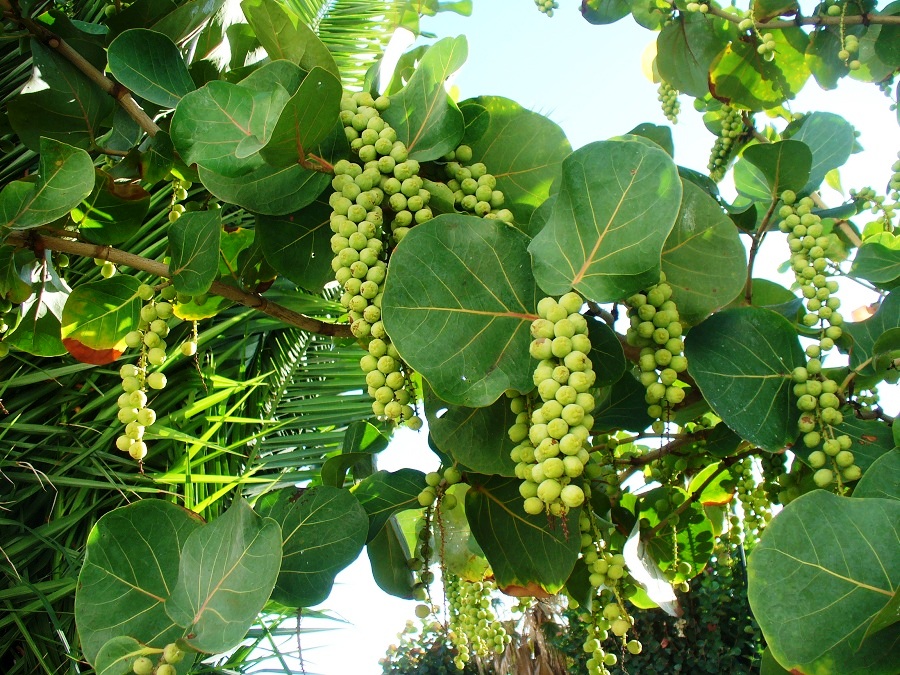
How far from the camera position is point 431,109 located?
2.34 feet

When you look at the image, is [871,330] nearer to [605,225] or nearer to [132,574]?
[605,225]

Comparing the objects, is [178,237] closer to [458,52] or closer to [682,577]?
[458,52]

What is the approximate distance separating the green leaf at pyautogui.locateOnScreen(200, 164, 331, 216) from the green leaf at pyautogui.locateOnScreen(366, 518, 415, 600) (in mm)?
389

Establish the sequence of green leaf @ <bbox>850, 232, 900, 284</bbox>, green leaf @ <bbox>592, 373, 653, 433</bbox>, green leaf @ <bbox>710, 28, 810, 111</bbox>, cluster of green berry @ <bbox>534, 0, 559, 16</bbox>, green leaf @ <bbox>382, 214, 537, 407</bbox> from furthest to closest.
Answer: cluster of green berry @ <bbox>534, 0, 559, 16</bbox> → green leaf @ <bbox>710, 28, 810, 111</bbox> → green leaf @ <bbox>850, 232, 900, 284</bbox> → green leaf @ <bbox>592, 373, 653, 433</bbox> → green leaf @ <bbox>382, 214, 537, 407</bbox>

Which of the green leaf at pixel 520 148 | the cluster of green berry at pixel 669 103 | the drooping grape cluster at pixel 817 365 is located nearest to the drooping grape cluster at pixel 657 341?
the drooping grape cluster at pixel 817 365

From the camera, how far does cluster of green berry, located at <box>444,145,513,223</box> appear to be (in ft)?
2.30

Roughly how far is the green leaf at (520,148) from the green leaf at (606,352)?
8.4 inches

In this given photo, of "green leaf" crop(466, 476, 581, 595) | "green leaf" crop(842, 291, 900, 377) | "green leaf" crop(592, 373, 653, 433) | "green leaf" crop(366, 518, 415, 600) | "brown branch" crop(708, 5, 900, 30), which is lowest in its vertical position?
"green leaf" crop(366, 518, 415, 600)

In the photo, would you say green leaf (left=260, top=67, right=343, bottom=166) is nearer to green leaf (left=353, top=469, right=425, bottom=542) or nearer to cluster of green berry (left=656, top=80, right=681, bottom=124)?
green leaf (left=353, top=469, right=425, bottom=542)

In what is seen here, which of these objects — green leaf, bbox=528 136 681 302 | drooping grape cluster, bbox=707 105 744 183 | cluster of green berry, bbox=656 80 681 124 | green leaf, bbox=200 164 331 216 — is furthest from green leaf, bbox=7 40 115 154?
cluster of green berry, bbox=656 80 681 124

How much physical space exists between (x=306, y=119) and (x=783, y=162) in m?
0.54

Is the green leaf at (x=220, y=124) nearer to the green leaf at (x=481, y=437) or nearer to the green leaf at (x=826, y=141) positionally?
the green leaf at (x=481, y=437)

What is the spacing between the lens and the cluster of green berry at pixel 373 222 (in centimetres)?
58

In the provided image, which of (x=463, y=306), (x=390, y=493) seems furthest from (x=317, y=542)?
(x=463, y=306)
